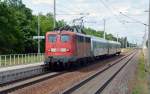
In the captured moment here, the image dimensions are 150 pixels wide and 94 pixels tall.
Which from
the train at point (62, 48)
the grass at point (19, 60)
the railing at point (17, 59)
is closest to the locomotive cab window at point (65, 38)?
the train at point (62, 48)

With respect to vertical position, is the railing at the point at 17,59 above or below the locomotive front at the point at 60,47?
below

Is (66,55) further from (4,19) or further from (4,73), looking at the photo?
(4,19)

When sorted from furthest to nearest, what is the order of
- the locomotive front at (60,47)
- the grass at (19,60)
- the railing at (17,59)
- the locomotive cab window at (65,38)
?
the grass at (19,60) < the railing at (17,59) < the locomotive cab window at (65,38) < the locomotive front at (60,47)

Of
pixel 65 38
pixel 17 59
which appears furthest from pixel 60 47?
pixel 17 59

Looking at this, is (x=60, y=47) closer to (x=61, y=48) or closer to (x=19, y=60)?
(x=61, y=48)

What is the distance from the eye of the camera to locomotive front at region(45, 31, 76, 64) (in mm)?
34562

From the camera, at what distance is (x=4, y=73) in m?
27.0

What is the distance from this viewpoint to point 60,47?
35219 mm

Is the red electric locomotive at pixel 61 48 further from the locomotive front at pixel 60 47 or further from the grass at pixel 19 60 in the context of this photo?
the grass at pixel 19 60

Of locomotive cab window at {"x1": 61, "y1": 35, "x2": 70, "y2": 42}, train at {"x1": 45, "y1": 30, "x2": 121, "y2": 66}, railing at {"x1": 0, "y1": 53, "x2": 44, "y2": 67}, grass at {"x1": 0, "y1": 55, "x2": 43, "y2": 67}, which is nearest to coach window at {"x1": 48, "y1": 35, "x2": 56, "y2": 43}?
train at {"x1": 45, "y1": 30, "x2": 121, "y2": 66}

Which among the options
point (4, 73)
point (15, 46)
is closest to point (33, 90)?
point (4, 73)

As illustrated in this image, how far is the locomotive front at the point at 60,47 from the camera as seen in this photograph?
1361 inches

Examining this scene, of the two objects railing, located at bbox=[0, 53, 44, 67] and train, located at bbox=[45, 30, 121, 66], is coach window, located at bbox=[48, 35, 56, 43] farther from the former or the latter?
railing, located at bbox=[0, 53, 44, 67]

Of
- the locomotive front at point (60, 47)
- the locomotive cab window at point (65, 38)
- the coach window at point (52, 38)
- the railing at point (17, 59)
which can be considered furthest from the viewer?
the railing at point (17, 59)
